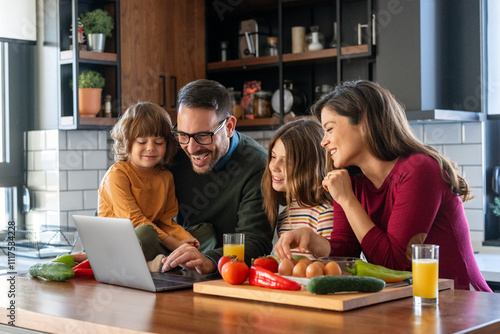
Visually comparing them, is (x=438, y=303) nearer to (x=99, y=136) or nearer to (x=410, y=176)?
(x=410, y=176)

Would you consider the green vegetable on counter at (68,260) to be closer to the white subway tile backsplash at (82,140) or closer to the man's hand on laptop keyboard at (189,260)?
the man's hand on laptop keyboard at (189,260)

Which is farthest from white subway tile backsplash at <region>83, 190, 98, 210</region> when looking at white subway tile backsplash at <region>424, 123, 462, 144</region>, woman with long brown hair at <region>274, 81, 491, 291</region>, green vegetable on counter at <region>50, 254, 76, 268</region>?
woman with long brown hair at <region>274, 81, 491, 291</region>

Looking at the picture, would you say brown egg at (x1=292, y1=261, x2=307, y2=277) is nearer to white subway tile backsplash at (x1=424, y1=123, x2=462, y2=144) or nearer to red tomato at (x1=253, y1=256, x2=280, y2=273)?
red tomato at (x1=253, y1=256, x2=280, y2=273)

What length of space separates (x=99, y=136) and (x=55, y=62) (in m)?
0.54

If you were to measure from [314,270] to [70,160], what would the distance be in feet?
9.04

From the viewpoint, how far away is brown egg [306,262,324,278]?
188 centimetres

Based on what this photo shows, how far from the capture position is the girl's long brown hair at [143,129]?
2781mm

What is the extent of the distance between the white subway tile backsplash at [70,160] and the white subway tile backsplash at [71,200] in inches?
6.1

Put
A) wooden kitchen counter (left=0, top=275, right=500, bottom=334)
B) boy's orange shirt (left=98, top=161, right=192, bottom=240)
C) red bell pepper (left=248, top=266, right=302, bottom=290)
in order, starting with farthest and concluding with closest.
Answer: boy's orange shirt (left=98, top=161, right=192, bottom=240)
red bell pepper (left=248, top=266, right=302, bottom=290)
wooden kitchen counter (left=0, top=275, right=500, bottom=334)

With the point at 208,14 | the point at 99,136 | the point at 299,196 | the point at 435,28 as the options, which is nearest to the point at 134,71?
the point at 99,136

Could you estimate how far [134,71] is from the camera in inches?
177

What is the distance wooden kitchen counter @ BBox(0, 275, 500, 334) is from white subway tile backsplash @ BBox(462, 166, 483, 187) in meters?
Answer: 2.14

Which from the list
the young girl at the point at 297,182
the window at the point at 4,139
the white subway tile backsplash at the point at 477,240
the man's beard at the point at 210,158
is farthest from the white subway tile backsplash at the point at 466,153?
the window at the point at 4,139

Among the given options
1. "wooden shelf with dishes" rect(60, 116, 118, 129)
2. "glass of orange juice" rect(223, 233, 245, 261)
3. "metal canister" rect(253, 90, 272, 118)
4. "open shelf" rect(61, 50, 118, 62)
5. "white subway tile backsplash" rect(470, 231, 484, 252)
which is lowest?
"white subway tile backsplash" rect(470, 231, 484, 252)
